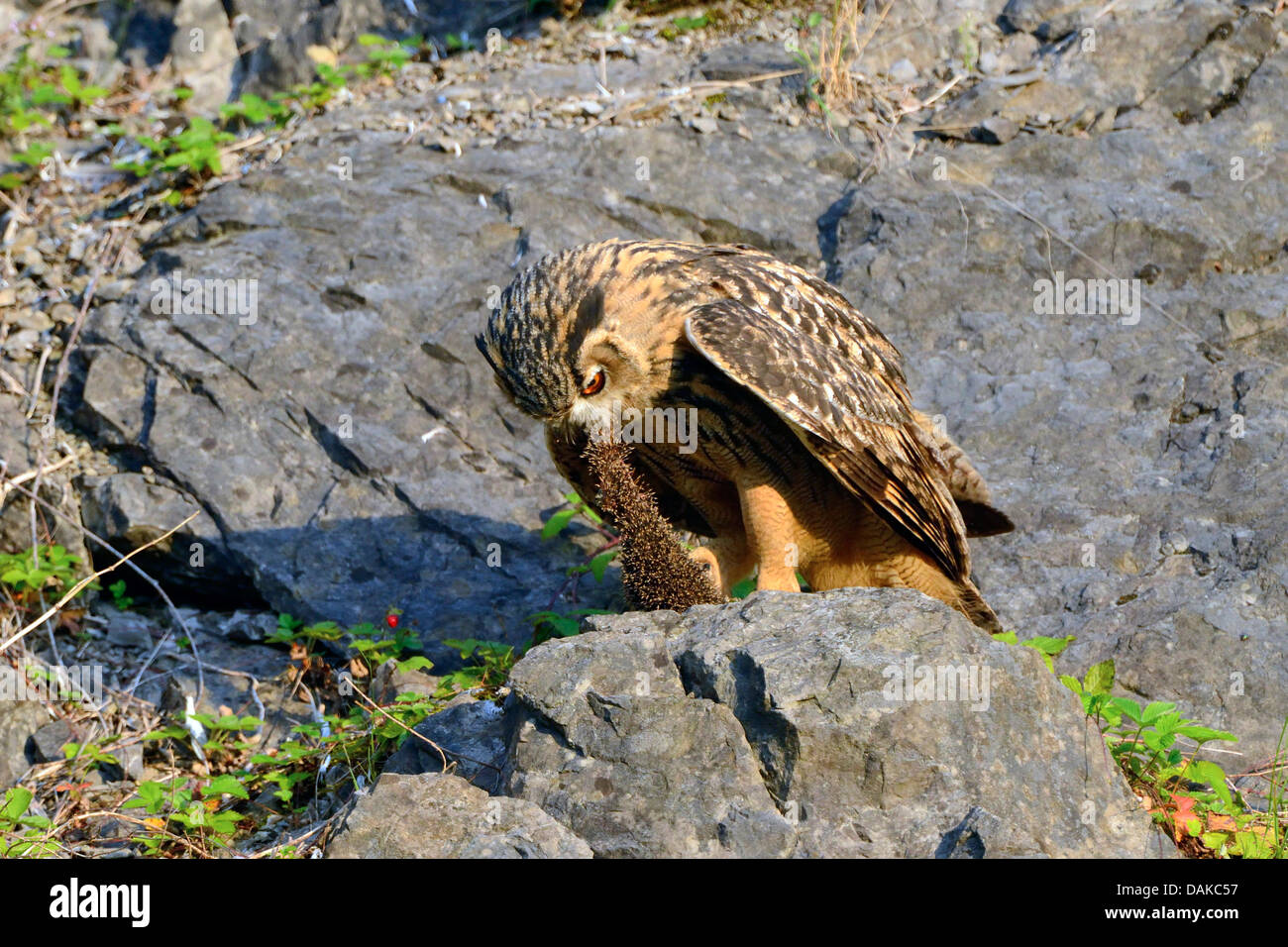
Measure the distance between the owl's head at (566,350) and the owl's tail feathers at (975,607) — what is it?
1602mm

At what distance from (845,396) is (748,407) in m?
0.39

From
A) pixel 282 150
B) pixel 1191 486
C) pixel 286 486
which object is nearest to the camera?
pixel 1191 486

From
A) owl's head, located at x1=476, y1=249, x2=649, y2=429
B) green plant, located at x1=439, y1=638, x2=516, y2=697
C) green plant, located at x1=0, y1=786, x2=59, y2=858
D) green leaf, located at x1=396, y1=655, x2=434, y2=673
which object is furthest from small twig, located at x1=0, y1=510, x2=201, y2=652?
owl's head, located at x1=476, y1=249, x2=649, y2=429

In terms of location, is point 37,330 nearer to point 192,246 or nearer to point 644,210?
point 192,246

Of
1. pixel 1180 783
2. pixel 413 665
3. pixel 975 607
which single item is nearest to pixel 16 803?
pixel 413 665

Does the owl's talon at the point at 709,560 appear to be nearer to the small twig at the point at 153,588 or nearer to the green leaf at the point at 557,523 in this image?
the green leaf at the point at 557,523

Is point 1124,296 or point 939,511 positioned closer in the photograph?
point 939,511

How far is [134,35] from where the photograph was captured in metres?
10.1

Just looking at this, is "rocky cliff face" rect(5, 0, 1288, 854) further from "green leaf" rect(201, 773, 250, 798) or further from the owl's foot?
"green leaf" rect(201, 773, 250, 798)

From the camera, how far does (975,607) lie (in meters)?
5.32

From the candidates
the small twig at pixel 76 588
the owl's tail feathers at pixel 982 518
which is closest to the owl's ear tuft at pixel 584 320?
the owl's tail feathers at pixel 982 518

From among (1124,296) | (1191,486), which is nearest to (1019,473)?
(1191,486)

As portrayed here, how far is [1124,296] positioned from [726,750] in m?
4.54

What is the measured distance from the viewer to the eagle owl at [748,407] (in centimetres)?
461
